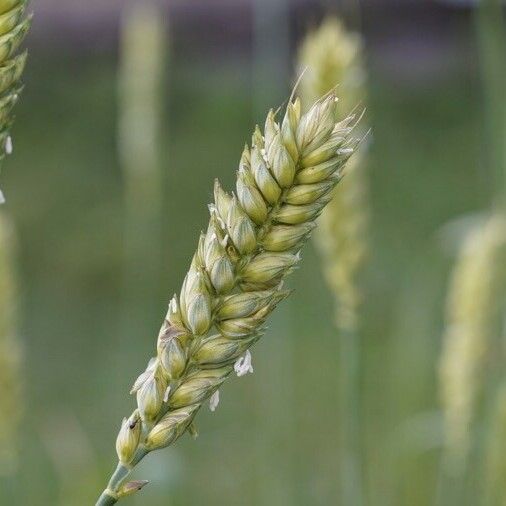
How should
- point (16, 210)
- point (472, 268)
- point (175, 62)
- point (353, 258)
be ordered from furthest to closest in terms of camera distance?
point (175, 62), point (16, 210), point (472, 268), point (353, 258)

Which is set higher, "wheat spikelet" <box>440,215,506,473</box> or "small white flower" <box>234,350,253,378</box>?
"small white flower" <box>234,350,253,378</box>

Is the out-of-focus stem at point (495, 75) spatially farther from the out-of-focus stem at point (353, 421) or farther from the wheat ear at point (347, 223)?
the out-of-focus stem at point (353, 421)

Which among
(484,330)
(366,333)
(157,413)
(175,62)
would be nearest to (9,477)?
(484,330)

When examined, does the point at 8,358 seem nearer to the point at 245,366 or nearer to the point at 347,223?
the point at 347,223

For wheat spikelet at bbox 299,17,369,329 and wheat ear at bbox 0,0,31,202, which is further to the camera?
wheat spikelet at bbox 299,17,369,329

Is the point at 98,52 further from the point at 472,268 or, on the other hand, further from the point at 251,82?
the point at 472,268

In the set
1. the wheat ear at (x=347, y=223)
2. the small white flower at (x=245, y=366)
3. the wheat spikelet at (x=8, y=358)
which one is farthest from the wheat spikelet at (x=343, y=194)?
the small white flower at (x=245, y=366)

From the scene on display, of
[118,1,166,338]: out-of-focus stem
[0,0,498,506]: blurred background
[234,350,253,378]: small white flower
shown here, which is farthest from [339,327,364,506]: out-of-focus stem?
[118,1,166,338]: out-of-focus stem

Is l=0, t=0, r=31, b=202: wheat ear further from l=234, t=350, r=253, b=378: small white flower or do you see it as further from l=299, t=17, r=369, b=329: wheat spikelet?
l=299, t=17, r=369, b=329: wheat spikelet
